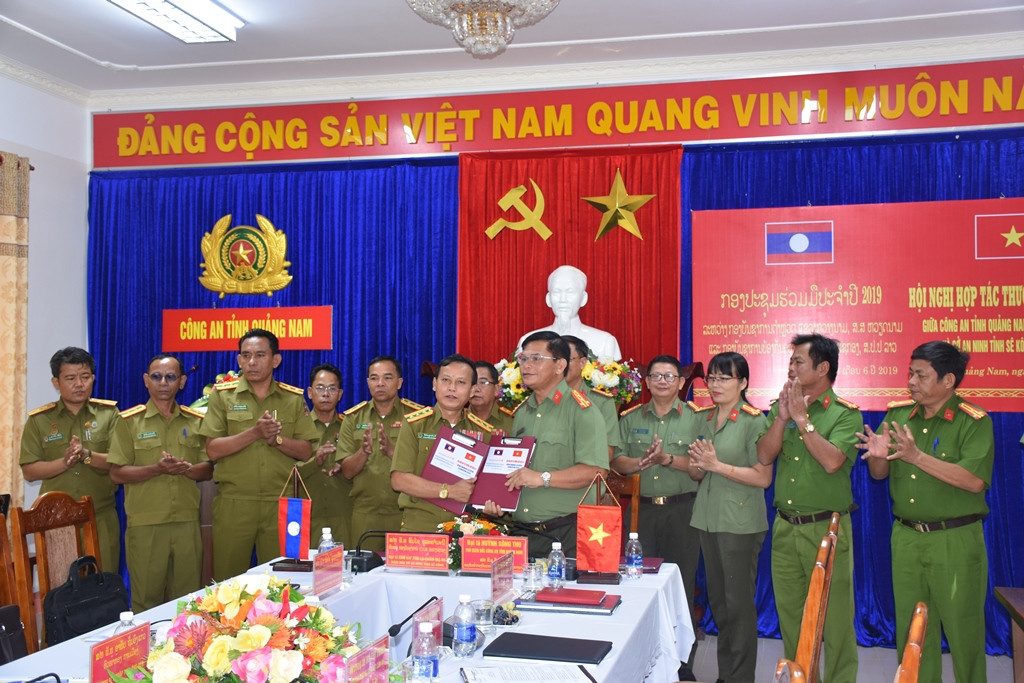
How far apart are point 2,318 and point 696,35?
461 centimetres

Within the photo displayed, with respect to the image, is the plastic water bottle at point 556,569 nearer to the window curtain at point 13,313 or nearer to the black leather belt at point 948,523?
the black leather belt at point 948,523

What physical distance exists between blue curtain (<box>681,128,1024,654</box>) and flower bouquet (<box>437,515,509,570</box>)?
2.57 meters

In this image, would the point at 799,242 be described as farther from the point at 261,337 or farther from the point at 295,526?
the point at 295,526

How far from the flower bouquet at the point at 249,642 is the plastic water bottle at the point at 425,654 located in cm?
43

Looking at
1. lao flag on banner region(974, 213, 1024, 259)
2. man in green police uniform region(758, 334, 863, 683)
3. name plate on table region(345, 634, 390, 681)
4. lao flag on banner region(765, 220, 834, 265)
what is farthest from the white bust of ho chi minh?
name plate on table region(345, 634, 390, 681)

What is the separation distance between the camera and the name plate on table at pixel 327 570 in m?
2.88

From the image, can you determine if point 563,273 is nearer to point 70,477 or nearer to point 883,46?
point 883,46

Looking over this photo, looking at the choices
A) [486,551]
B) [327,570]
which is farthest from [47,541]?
[486,551]

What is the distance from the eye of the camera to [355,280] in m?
6.37

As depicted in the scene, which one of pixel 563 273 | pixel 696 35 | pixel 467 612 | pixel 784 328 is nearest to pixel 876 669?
pixel 784 328

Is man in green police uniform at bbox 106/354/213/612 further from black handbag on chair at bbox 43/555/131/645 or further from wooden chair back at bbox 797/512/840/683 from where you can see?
wooden chair back at bbox 797/512/840/683

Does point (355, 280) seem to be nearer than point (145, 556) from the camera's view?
No

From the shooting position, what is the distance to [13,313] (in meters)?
5.85

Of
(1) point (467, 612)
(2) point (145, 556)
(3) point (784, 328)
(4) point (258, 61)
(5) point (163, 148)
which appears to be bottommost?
(2) point (145, 556)
